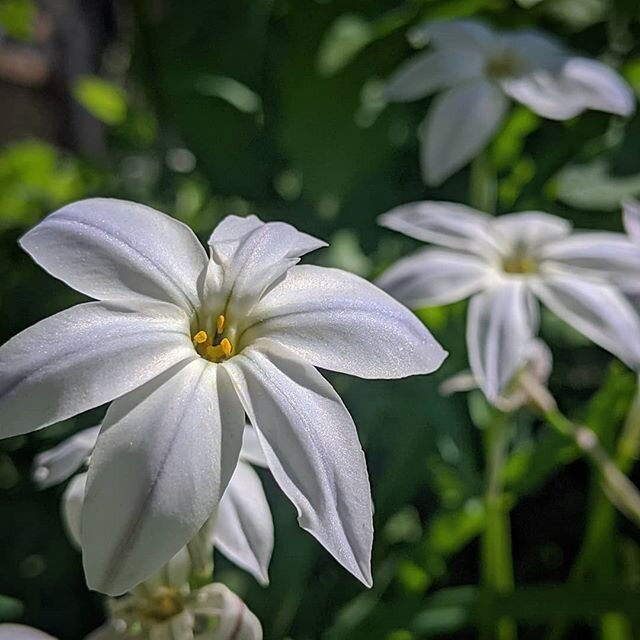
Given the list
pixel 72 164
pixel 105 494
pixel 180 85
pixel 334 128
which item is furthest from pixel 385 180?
pixel 105 494

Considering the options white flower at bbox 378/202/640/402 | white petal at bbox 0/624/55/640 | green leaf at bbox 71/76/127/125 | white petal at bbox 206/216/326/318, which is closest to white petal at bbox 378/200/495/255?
white flower at bbox 378/202/640/402

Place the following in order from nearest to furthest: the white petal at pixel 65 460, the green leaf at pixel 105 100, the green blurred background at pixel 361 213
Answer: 1. the white petal at pixel 65 460
2. the green blurred background at pixel 361 213
3. the green leaf at pixel 105 100

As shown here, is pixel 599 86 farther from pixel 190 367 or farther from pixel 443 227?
pixel 190 367

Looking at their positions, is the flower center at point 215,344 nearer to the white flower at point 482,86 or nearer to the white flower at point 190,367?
the white flower at point 190,367

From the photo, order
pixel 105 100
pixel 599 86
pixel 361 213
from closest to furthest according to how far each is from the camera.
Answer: pixel 599 86
pixel 361 213
pixel 105 100

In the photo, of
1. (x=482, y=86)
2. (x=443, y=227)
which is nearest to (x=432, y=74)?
(x=482, y=86)

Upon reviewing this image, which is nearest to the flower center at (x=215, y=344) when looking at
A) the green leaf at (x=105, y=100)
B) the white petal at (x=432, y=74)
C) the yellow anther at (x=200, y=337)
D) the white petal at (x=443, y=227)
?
the yellow anther at (x=200, y=337)
